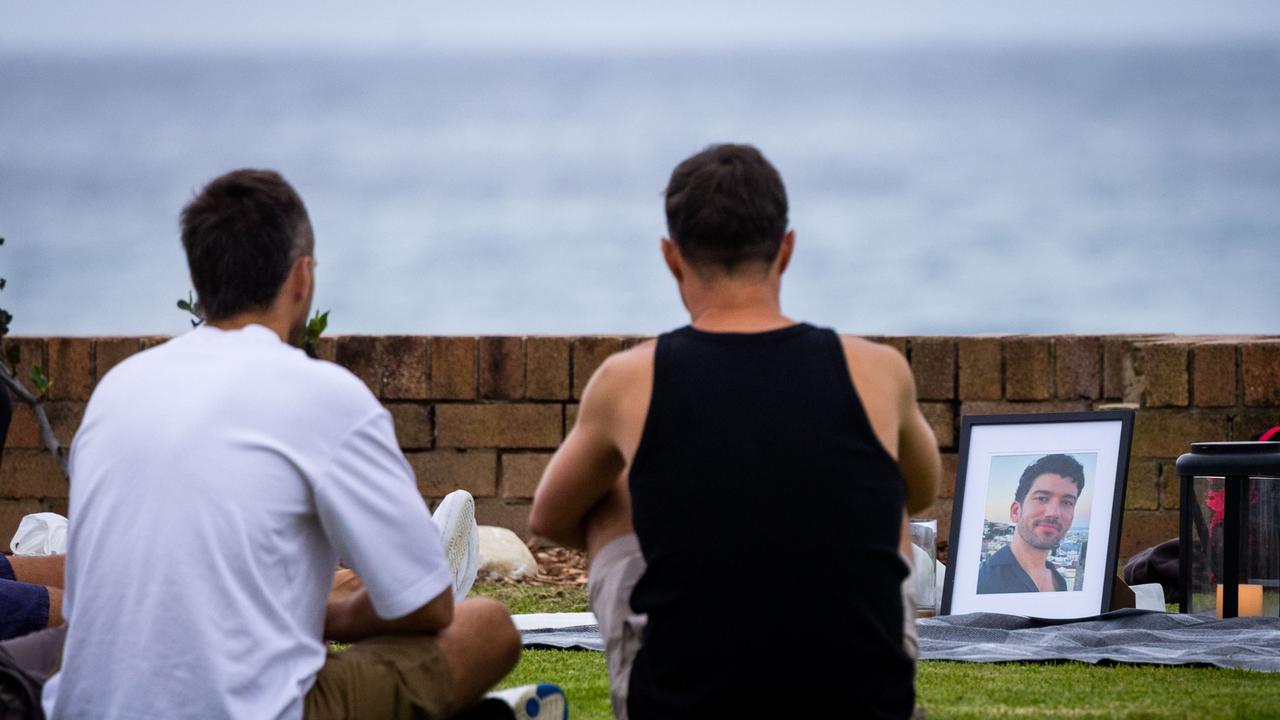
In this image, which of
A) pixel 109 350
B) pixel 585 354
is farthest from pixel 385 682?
pixel 109 350

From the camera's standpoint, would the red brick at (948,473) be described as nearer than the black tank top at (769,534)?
No

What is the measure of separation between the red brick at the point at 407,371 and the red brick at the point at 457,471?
28cm

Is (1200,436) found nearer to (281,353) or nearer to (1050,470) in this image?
(1050,470)

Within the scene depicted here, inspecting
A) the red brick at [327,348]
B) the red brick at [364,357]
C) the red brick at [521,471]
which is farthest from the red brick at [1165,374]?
the red brick at [327,348]

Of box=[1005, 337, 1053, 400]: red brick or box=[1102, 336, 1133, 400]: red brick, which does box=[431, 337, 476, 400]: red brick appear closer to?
box=[1005, 337, 1053, 400]: red brick

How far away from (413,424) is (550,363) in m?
0.69

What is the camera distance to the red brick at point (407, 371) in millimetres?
6617

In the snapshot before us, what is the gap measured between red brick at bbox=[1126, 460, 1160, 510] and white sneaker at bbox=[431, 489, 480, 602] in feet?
10.8

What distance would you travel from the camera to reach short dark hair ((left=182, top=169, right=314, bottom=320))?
2104mm

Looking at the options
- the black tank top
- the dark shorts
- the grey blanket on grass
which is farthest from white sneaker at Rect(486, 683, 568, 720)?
the grey blanket on grass

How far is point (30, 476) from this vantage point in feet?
21.8

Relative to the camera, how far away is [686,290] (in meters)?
2.17

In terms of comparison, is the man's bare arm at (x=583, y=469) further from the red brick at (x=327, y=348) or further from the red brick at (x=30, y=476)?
the red brick at (x=30, y=476)

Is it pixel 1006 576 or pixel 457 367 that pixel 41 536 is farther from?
pixel 1006 576
